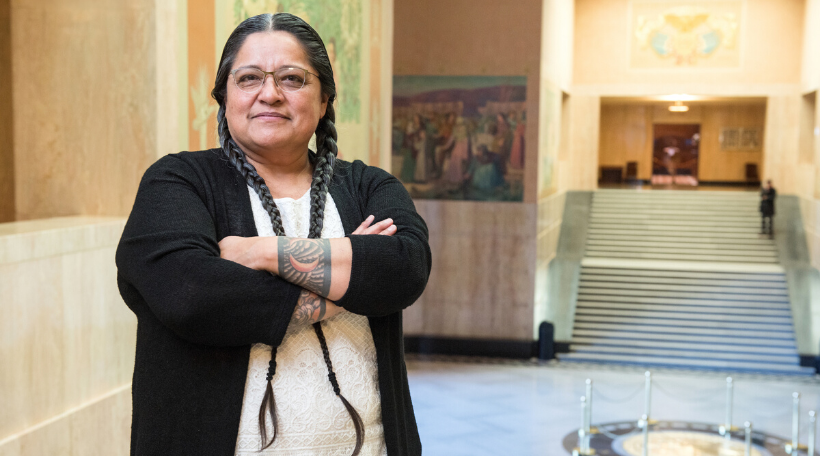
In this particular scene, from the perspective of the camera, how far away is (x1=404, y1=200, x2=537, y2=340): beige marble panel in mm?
15844

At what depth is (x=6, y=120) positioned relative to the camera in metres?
5.71

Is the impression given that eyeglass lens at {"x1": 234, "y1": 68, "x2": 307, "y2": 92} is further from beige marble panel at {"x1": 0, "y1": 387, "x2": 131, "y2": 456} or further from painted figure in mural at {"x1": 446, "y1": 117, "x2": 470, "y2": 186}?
painted figure in mural at {"x1": 446, "y1": 117, "x2": 470, "y2": 186}

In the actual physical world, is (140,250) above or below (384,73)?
below

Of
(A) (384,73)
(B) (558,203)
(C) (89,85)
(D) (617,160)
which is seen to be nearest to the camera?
(C) (89,85)

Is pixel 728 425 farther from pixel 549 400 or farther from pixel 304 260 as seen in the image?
pixel 304 260

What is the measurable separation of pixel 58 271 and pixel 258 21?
3249 millimetres

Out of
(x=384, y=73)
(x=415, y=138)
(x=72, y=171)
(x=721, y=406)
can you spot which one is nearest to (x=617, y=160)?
(x=415, y=138)

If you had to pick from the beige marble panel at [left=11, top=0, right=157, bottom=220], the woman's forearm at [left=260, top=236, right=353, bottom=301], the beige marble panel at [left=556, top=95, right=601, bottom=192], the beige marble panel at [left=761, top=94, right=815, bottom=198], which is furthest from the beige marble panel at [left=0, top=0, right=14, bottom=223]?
the beige marble panel at [left=761, top=94, right=815, bottom=198]

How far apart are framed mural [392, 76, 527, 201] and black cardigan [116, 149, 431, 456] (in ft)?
45.1

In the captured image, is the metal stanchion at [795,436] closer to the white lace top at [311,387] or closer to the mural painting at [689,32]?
the white lace top at [311,387]

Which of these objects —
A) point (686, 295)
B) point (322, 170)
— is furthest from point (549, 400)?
point (322, 170)

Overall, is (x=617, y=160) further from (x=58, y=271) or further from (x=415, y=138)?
(x=58, y=271)

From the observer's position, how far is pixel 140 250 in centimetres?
199

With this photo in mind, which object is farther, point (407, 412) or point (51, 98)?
point (51, 98)
